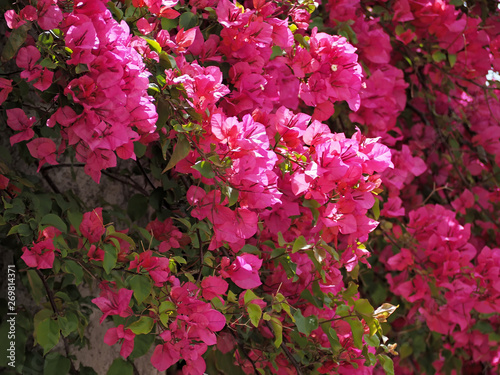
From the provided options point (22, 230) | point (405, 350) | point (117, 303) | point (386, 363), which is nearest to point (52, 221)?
point (22, 230)

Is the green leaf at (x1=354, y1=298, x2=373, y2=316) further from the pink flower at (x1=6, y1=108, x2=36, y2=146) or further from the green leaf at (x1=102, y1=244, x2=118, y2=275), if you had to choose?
the pink flower at (x1=6, y1=108, x2=36, y2=146)

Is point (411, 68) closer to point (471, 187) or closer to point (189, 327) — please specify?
point (471, 187)

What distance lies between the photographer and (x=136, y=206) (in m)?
1.33

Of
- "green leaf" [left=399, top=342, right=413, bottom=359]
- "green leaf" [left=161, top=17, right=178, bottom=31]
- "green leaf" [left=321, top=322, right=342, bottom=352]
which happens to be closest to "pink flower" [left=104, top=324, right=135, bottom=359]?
"green leaf" [left=321, top=322, right=342, bottom=352]

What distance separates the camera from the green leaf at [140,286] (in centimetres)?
94

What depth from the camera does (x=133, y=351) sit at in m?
1.03

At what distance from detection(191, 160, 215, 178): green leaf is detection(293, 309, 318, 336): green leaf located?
0.32 meters

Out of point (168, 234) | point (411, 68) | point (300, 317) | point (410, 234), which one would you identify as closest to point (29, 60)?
point (168, 234)

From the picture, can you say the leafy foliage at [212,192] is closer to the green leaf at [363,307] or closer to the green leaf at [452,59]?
the green leaf at [363,307]

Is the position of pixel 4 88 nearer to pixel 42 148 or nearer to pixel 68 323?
pixel 42 148

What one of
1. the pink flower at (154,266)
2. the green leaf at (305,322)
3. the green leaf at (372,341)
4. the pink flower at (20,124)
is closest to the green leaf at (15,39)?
the pink flower at (20,124)

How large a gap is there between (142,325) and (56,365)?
27cm

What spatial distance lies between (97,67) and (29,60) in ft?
0.43

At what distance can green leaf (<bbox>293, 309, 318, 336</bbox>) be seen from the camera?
1.04 meters
